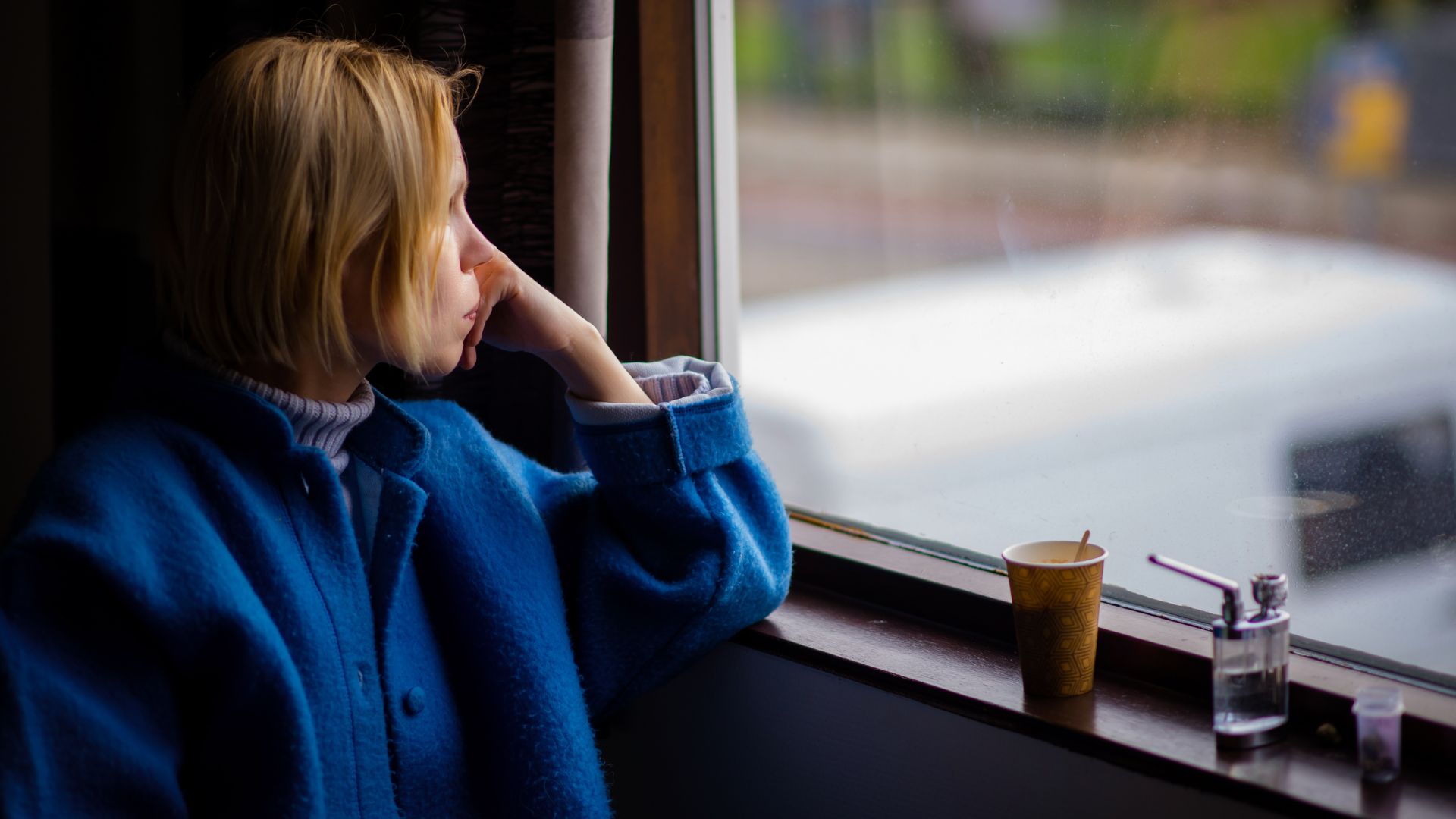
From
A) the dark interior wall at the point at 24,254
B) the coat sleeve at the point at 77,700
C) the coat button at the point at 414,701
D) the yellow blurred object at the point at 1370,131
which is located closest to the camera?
the coat sleeve at the point at 77,700

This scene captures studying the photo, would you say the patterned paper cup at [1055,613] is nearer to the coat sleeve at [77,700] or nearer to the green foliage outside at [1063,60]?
the green foliage outside at [1063,60]

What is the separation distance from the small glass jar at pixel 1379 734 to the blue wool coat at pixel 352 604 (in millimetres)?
484

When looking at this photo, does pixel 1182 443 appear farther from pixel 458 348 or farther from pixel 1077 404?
pixel 458 348

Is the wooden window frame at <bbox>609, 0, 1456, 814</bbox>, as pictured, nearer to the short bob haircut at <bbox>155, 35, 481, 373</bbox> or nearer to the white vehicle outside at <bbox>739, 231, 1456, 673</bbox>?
the white vehicle outside at <bbox>739, 231, 1456, 673</bbox>

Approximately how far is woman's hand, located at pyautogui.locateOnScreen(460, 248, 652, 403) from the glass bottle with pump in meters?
0.50

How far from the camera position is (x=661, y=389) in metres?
1.16

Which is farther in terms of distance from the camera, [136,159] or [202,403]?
[136,159]

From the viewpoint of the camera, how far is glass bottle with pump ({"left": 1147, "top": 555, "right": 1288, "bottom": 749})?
85cm

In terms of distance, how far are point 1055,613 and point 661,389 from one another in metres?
0.43

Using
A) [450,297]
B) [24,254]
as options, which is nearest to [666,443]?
[450,297]

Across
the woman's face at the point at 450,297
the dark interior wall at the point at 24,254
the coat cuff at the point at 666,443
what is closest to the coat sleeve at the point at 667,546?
the coat cuff at the point at 666,443

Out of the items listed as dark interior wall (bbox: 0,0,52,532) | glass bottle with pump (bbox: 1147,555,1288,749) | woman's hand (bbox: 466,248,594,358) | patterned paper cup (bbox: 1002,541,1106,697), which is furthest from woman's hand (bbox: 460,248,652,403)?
dark interior wall (bbox: 0,0,52,532)

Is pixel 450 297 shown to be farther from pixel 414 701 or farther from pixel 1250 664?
pixel 1250 664

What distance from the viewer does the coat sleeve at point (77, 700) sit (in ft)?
2.56
